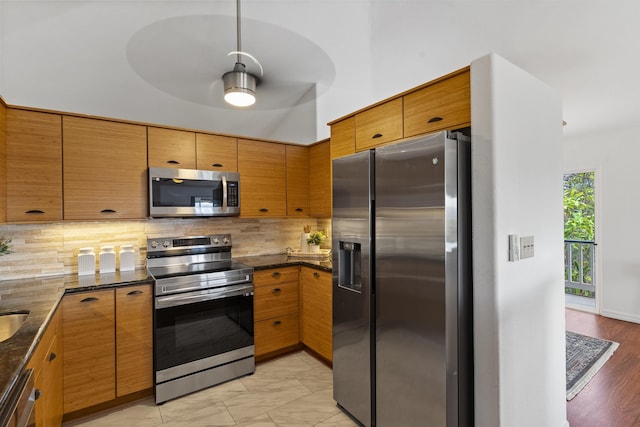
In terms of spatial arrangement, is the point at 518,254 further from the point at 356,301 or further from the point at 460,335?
the point at 356,301

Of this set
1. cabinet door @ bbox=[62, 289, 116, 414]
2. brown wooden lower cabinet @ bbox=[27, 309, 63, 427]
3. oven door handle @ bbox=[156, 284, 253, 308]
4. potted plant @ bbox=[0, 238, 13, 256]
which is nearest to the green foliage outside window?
oven door handle @ bbox=[156, 284, 253, 308]

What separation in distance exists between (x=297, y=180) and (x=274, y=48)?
1.35 meters

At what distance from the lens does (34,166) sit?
2363 millimetres

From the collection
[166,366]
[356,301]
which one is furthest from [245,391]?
[356,301]

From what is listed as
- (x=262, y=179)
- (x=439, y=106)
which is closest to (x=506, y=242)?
(x=439, y=106)

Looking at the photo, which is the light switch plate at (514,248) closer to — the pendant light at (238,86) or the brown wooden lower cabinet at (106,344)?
the pendant light at (238,86)

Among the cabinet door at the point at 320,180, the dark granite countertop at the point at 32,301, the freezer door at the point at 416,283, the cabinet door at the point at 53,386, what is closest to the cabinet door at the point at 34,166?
the dark granite countertop at the point at 32,301

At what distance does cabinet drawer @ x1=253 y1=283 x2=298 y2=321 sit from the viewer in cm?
303

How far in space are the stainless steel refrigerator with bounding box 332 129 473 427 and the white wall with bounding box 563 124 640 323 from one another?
4.30 metres

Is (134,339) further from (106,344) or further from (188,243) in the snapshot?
(188,243)

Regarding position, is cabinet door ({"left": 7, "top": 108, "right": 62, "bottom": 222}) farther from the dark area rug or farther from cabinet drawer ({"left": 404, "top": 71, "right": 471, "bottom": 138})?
the dark area rug

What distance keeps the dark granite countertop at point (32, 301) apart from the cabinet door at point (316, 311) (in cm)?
139

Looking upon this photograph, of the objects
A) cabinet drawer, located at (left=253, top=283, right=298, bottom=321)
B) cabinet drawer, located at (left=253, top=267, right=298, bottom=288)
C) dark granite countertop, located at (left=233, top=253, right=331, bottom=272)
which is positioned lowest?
cabinet drawer, located at (left=253, top=283, right=298, bottom=321)

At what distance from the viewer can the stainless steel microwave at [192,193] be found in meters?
2.77
